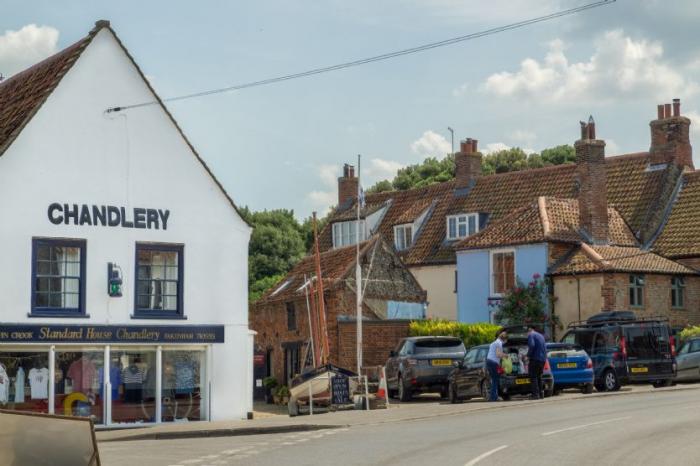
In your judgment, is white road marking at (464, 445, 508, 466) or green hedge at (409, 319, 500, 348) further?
green hedge at (409, 319, 500, 348)

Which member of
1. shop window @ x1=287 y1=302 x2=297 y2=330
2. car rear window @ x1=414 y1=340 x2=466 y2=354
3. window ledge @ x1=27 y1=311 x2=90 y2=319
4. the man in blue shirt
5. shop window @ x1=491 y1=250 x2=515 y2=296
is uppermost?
shop window @ x1=491 y1=250 x2=515 y2=296

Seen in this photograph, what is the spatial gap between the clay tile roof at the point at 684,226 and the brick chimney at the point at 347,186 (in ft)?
63.4

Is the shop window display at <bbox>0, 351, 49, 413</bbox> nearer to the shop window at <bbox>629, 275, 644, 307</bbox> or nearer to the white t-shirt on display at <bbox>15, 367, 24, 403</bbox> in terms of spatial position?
the white t-shirt on display at <bbox>15, 367, 24, 403</bbox>

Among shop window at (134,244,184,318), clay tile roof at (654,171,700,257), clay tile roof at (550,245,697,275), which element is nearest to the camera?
shop window at (134,244,184,318)

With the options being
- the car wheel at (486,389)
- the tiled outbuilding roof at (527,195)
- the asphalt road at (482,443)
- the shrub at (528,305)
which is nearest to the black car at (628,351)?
the car wheel at (486,389)

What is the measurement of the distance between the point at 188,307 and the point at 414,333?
12512 millimetres

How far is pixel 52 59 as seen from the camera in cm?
3381

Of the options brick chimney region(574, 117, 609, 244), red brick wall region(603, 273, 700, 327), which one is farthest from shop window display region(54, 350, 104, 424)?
brick chimney region(574, 117, 609, 244)

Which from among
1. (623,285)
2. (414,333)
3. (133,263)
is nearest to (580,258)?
(623,285)

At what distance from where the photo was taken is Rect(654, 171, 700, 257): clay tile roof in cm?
5241

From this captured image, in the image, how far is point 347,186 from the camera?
6844 centimetres

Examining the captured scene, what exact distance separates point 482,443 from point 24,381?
13718 millimetres

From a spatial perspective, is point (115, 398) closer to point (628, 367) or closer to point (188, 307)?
point (188, 307)

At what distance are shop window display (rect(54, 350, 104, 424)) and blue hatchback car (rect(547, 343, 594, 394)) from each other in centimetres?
1222
